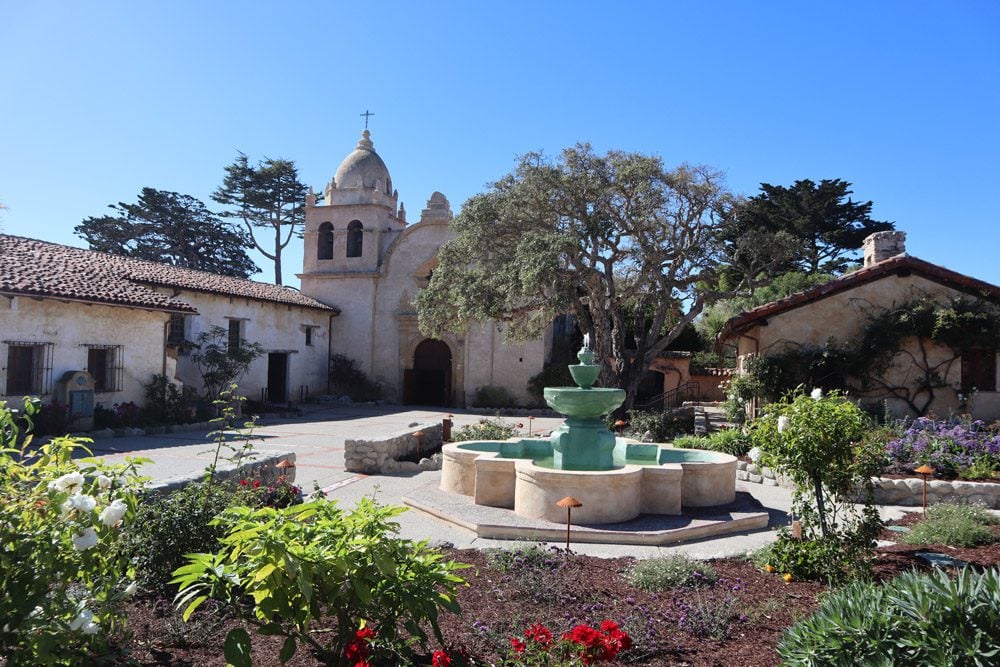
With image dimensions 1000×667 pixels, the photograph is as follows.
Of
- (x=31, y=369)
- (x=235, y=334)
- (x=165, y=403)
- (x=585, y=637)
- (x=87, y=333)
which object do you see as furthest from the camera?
(x=235, y=334)

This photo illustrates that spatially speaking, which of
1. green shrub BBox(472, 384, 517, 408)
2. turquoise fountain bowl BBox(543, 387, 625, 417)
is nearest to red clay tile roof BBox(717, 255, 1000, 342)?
turquoise fountain bowl BBox(543, 387, 625, 417)

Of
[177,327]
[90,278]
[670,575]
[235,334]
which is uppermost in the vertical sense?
[90,278]

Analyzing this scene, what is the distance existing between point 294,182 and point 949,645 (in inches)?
1756

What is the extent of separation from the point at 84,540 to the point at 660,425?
16.2m

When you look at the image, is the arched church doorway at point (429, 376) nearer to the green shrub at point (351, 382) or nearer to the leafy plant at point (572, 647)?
the green shrub at point (351, 382)

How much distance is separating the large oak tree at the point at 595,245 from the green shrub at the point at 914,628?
15364mm

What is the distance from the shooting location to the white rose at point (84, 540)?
2551 millimetres

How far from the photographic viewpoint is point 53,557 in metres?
2.55

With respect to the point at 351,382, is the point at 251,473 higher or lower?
lower

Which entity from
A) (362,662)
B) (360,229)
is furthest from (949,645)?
(360,229)

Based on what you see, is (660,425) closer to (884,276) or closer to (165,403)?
(884,276)

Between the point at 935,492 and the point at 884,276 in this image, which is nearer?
the point at 935,492

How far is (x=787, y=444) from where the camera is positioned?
19.0ft

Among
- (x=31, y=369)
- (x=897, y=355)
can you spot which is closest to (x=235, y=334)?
(x=31, y=369)
